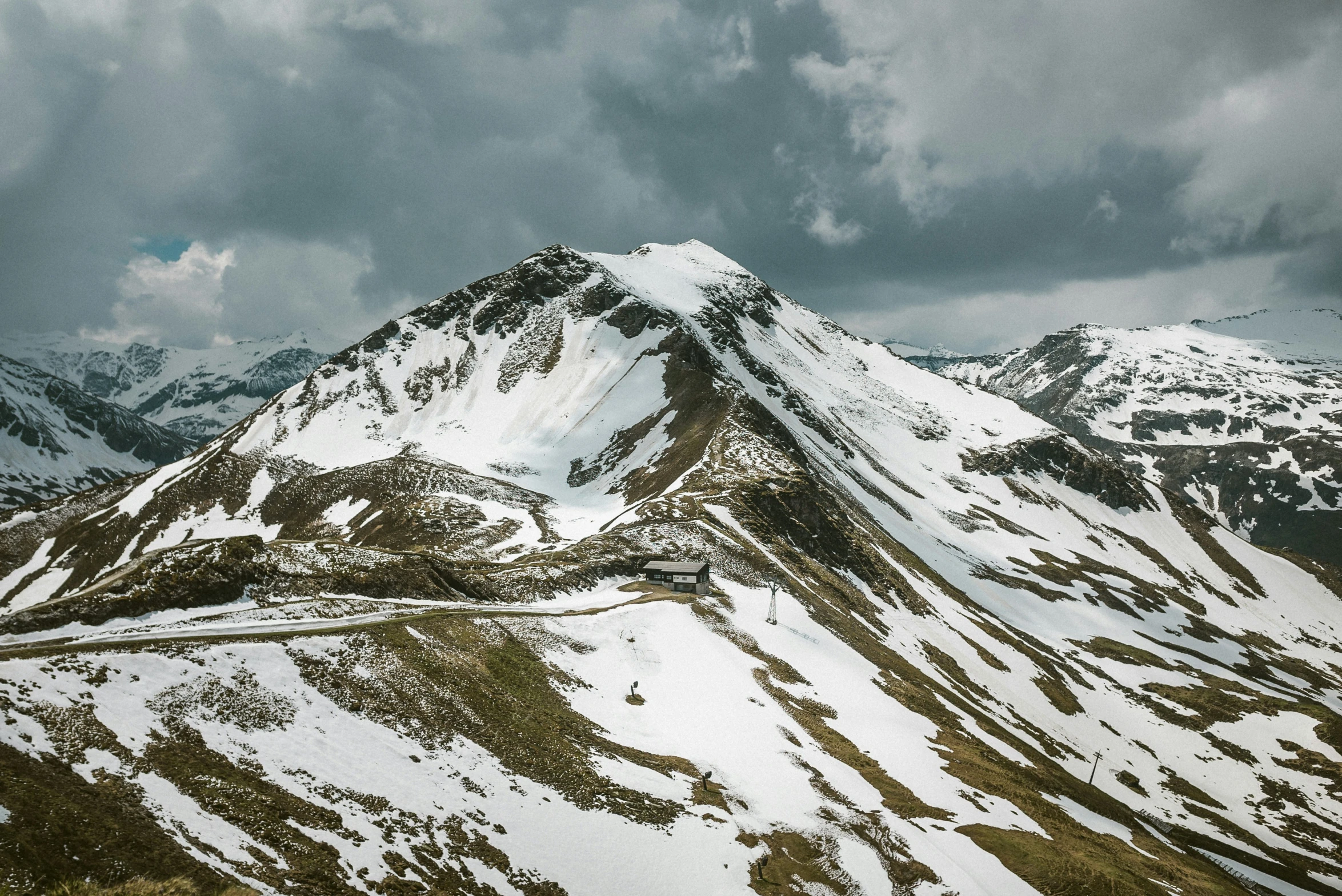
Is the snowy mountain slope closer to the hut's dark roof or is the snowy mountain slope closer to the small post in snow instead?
the small post in snow

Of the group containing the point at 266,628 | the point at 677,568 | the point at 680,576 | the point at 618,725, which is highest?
the point at 677,568

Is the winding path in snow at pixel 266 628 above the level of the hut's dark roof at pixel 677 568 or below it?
below

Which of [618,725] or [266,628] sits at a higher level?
[618,725]

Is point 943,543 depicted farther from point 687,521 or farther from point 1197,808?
point 687,521

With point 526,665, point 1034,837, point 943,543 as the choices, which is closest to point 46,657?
point 526,665

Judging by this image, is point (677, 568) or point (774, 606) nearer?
point (774, 606)

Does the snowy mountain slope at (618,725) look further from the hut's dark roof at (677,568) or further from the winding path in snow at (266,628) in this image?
the hut's dark roof at (677,568)

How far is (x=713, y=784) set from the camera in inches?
1478

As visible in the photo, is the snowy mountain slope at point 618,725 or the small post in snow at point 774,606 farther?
the small post in snow at point 774,606

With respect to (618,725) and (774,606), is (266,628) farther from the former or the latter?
(774,606)

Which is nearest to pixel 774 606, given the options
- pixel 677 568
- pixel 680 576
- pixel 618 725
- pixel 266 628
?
pixel 680 576

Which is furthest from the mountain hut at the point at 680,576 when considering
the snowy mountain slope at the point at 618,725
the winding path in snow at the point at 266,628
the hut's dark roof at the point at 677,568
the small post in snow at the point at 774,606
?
the winding path in snow at the point at 266,628

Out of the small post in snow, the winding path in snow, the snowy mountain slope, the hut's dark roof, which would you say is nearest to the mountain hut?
the hut's dark roof

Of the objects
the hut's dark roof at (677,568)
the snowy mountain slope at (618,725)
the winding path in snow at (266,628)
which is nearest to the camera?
the snowy mountain slope at (618,725)
